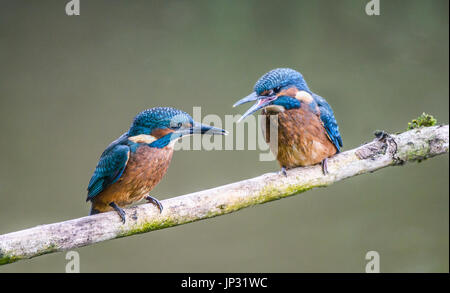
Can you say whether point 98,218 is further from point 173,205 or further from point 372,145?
point 372,145

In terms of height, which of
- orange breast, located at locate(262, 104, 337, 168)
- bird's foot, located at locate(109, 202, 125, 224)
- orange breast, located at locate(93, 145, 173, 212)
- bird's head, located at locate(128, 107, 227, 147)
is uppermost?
orange breast, located at locate(262, 104, 337, 168)

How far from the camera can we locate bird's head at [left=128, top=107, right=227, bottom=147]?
1828 mm

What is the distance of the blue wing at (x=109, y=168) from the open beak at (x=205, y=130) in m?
0.38

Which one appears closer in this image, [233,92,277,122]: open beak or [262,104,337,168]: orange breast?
[233,92,277,122]: open beak

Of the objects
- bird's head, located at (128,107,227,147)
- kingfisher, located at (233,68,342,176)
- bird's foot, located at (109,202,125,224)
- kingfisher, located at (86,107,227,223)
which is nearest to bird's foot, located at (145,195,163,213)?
kingfisher, located at (86,107,227,223)

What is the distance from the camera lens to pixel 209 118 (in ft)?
6.23

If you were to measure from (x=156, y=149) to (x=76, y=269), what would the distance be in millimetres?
633

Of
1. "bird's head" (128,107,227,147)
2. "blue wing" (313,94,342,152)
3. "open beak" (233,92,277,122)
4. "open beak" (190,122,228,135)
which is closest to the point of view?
"open beak" (190,122,228,135)

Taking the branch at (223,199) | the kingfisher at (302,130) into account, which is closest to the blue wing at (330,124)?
the kingfisher at (302,130)

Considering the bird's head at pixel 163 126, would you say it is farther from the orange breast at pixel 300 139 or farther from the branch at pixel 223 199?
the orange breast at pixel 300 139

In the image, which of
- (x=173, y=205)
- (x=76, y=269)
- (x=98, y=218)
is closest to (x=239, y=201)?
(x=173, y=205)

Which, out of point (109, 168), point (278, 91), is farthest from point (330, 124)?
point (109, 168)

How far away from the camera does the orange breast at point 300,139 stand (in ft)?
8.23

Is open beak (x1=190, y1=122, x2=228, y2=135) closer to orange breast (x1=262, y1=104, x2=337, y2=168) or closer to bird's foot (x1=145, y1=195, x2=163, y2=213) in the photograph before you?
bird's foot (x1=145, y1=195, x2=163, y2=213)
